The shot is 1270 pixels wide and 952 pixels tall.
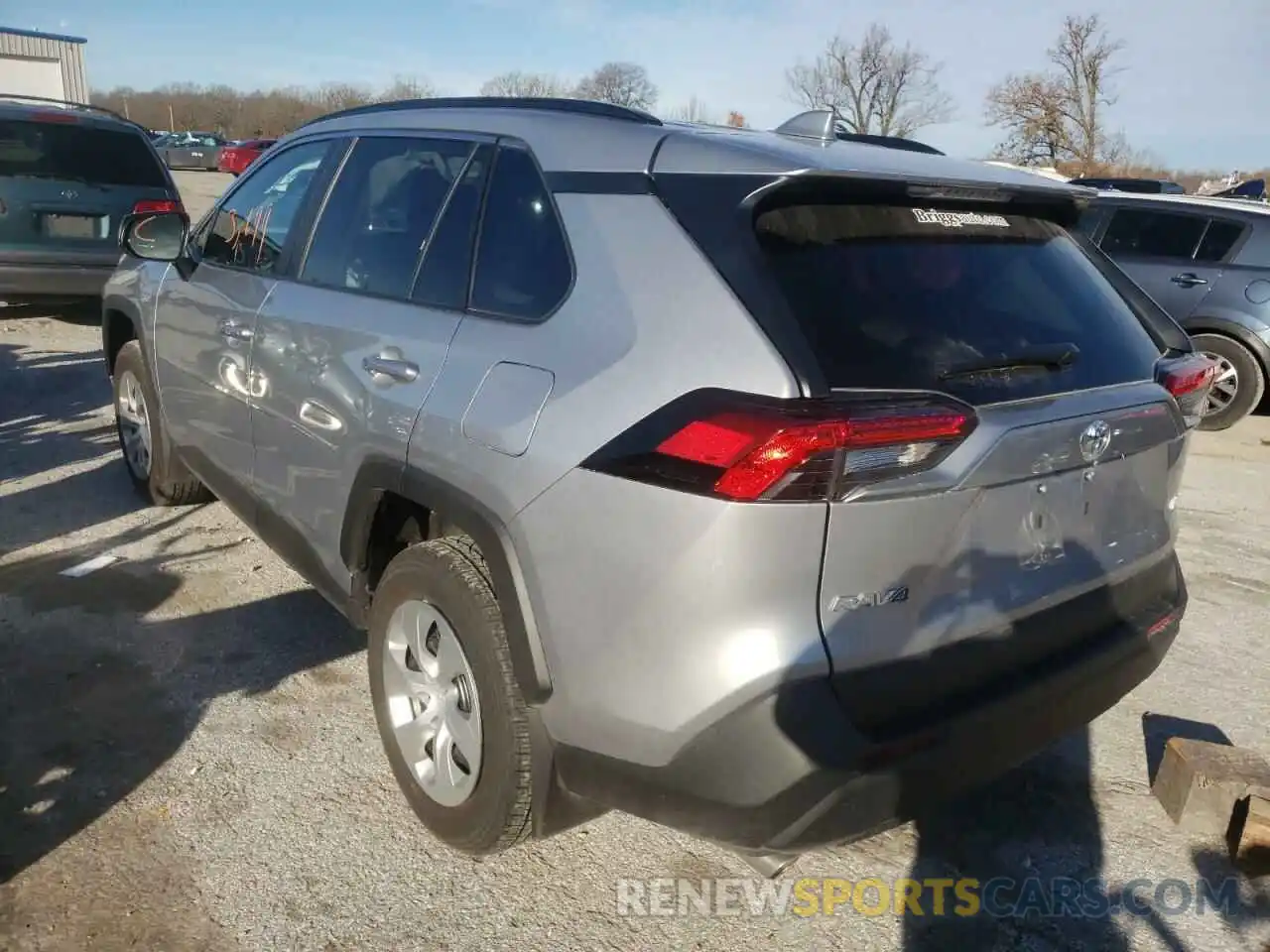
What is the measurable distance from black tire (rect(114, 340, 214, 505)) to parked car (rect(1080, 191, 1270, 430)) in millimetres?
6749

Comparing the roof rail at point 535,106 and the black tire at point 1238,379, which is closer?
the roof rail at point 535,106

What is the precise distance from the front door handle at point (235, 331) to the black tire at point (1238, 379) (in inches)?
298

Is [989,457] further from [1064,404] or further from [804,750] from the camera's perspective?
[804,750]

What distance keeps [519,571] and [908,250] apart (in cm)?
111

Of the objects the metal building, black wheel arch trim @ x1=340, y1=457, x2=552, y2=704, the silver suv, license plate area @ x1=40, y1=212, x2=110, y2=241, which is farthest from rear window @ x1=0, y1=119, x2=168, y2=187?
the metal building

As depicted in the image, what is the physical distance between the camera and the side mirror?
438 cm

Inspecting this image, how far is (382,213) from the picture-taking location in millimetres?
3205

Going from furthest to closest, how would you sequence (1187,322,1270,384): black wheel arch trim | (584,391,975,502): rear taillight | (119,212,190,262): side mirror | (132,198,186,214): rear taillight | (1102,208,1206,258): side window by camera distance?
(132,198,186,214): rear taillight
(1102,208,1206,258): side window
(1187,322,1270,384): black wheel arch trim
(119,212,190,262): side mirror
(584,391,975,502): rear taillight

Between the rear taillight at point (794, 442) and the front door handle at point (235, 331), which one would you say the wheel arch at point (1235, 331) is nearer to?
the rear taillight at point (794, 442)

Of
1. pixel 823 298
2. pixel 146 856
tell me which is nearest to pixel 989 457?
pixel 823 298

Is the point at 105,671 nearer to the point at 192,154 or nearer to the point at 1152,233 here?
the point at 1152,233

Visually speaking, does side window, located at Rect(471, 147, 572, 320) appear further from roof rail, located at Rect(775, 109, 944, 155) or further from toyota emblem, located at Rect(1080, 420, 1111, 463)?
toyota emblem, located at Rect(1080, 420, 1111, 463)

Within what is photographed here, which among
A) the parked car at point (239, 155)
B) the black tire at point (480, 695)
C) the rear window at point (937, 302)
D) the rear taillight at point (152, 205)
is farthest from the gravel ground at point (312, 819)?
the parked car at point (239, 155)

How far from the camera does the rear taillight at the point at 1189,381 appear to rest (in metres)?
2.64
